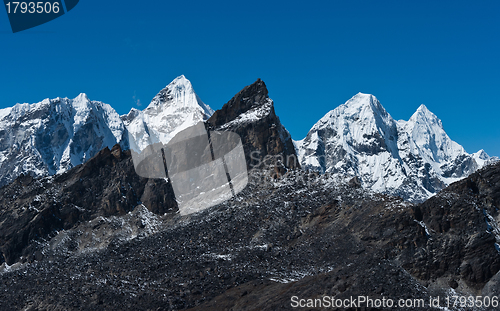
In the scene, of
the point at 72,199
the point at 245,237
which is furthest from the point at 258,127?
the point at 72,199

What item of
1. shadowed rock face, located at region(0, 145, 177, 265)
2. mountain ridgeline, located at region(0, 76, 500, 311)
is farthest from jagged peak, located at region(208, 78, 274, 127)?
shadowed rock face, located at region(0, 145, 177, 265)

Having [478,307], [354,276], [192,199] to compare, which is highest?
[192,199]

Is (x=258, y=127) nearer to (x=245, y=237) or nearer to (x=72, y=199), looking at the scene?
(x=245, y=237)

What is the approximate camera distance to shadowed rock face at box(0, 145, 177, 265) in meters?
142

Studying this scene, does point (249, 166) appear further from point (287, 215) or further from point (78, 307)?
point (78, 307)

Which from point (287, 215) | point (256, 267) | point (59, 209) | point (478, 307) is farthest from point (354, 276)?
point (59, 209)

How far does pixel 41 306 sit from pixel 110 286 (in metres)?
13.9

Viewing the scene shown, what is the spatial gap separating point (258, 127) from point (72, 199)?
6373cm

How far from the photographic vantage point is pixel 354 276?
77.5 meters

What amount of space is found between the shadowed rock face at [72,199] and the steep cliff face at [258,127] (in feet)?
95.6

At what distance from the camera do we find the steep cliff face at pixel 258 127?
150 m

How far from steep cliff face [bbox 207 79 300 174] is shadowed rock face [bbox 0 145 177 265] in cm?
2915

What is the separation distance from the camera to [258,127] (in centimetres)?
15700

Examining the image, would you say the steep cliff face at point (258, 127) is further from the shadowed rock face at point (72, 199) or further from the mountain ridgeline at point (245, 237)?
the shadowed rock face at point (72, 199)
